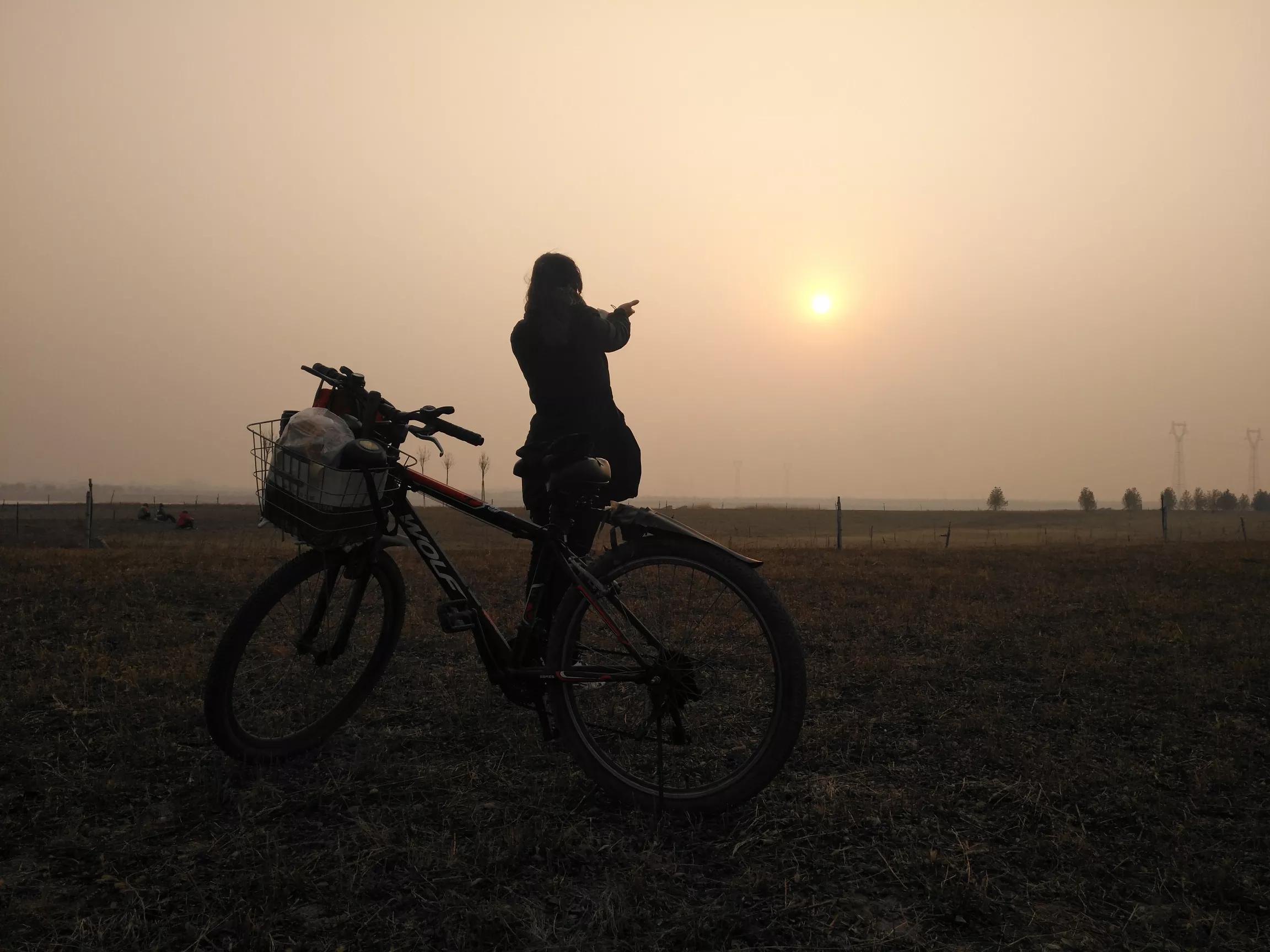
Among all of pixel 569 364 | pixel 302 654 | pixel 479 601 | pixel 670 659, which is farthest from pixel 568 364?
pixel 302 654

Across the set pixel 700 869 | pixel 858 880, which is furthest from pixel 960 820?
pixel 700 869

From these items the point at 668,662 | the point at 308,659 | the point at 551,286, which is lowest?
the point at 308,659

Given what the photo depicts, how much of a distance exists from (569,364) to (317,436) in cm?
117

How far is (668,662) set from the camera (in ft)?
9.34

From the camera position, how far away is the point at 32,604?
21.5 feet

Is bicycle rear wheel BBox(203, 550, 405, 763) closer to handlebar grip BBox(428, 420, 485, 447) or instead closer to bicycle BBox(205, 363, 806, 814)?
bicycle BBox(205, 363, 806, 814)

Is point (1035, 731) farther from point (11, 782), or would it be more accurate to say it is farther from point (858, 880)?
point (11, 782)

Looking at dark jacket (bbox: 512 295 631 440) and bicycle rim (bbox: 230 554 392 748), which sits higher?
dark jacket (bbox: 512 295 631 440)

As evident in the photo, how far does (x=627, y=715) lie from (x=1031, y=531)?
61.1 m

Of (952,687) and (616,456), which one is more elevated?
(616,456)

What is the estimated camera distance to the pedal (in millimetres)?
2994

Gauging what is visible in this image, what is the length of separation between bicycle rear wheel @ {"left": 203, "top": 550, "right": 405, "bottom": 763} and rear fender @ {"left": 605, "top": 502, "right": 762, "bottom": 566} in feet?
3.89

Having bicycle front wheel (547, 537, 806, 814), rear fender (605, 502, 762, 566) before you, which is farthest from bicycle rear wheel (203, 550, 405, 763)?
rear fender (605, 502, 762, 566)

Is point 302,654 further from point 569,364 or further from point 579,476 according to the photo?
point 569,364
